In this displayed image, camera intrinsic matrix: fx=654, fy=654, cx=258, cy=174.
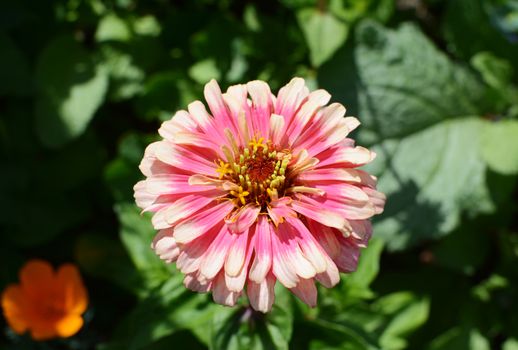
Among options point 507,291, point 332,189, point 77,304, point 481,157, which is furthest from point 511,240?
point 77,304

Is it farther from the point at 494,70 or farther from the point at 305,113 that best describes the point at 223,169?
the point at 494,70

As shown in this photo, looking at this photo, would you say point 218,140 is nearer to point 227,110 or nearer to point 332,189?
point 227,110

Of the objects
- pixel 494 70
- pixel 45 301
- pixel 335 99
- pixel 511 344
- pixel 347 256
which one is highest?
pixel 347 256

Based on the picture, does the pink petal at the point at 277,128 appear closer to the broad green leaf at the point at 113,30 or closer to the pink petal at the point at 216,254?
the pink petal at the point at 216,254

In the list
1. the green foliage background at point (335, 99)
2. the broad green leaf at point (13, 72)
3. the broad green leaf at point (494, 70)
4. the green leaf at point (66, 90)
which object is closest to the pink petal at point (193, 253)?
the green foliage background at point (335, 99)

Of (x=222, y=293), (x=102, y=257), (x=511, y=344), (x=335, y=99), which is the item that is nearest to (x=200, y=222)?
(x=222, y=293)

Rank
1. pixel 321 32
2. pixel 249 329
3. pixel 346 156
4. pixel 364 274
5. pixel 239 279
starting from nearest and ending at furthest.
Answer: pixel 239 279
pixel 346 156
pixel 249 329
pixel 364 274
pixel 321 32

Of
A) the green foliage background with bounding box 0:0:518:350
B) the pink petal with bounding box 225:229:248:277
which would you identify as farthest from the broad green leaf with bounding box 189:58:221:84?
the pink petal with bounding box 225:229:248:277
